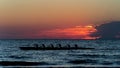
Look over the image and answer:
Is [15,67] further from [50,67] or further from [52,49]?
[52,49]

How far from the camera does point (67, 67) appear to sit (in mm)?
54531

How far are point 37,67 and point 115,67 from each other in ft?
36.9

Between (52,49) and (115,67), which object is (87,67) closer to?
(115,67)

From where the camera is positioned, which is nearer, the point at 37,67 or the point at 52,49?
the point at 37,67

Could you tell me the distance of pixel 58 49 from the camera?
122m

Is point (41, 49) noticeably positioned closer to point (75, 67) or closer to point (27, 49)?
point (27, 49)

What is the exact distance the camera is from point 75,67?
55.3m

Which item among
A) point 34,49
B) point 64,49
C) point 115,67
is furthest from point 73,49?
point 115,67

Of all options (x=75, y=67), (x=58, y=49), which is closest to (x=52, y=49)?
(x=58, y=49)

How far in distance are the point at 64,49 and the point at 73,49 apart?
11.4 feet

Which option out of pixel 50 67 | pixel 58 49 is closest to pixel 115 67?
pixel 50 67

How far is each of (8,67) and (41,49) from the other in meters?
66.5

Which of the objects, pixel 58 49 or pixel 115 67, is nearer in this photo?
pixel 115 67

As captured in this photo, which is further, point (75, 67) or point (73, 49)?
point (73, 49)
